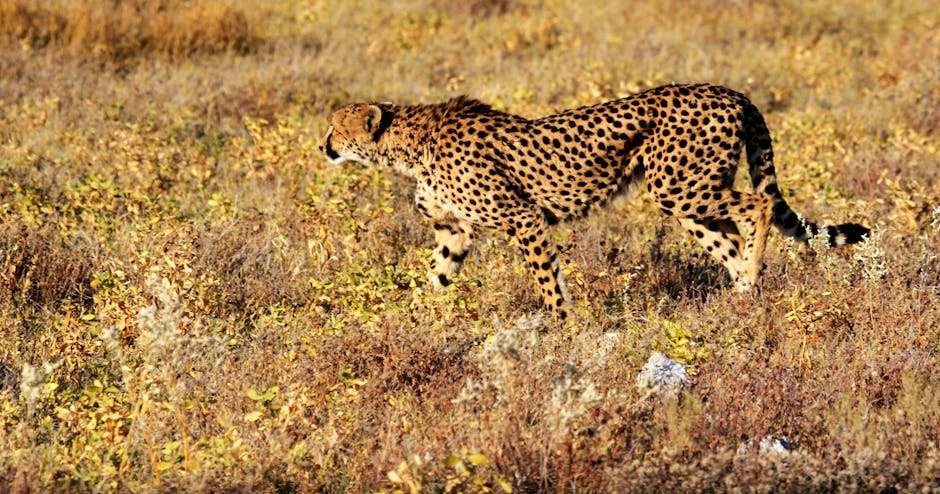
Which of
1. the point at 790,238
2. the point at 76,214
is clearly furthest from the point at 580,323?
the point at 76,214

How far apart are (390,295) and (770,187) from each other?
197 cm

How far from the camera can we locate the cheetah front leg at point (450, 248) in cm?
593

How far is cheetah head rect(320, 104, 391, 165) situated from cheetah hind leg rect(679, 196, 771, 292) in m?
1.60

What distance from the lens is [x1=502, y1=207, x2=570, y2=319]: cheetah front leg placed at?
18.1ft

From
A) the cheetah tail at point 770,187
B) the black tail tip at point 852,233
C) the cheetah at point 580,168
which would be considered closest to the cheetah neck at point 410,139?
the cheetah at point 580,168

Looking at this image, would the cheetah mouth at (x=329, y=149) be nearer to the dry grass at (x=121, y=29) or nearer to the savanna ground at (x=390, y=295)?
the savanna ground at (x=390, y=295)

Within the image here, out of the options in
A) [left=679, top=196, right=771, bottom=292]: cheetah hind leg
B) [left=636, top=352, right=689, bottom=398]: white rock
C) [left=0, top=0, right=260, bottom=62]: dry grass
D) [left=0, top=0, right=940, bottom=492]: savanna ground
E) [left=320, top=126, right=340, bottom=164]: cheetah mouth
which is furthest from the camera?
[left=0, top=0, right=260, bottom=62]: dry grass

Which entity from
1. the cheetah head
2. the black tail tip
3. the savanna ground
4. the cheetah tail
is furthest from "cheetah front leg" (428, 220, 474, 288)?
the black tail tip

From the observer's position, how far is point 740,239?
6.02 metres

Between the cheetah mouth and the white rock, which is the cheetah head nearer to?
the cheetah mouth

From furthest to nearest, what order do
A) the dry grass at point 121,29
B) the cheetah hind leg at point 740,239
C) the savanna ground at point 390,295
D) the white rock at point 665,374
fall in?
the dry grass at point 121,29, the cheetah hind leg at point 740,239, the white rock at point 665,374, the savanna ground at point 390,295

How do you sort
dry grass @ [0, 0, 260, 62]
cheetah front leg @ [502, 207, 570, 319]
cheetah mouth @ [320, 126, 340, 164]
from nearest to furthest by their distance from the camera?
cheetah front leg @ [502, 207, 570, 319], cheetah mouth @ [320, 126, 340, 164], dry grass @ [0, 0, 260, 62]

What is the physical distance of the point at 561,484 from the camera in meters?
3.72

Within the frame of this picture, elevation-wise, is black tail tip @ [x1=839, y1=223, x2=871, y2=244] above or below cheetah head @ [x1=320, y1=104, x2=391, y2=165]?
below
